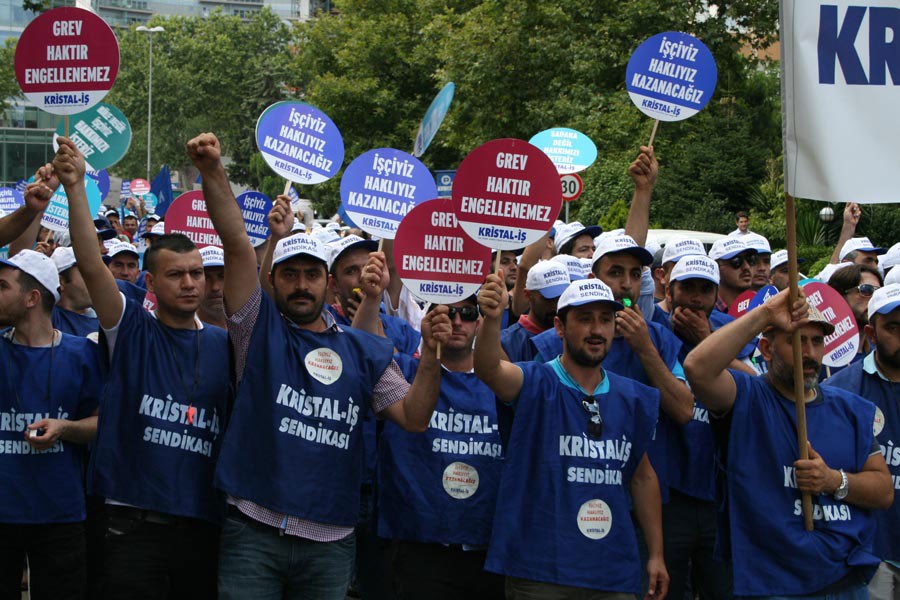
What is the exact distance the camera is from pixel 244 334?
205 inches

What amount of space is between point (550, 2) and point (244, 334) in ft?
76.6

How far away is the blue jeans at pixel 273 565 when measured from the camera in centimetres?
501

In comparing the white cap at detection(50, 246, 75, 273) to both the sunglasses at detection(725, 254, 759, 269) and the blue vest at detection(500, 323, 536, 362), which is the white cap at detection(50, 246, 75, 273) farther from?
the sunglasses at detection(725, 254, 759, 269)

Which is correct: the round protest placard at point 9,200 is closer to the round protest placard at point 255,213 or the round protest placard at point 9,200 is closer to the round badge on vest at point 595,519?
the round protest placard at point 255,213

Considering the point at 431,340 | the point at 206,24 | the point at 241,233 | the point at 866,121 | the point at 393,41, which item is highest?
the point at 206,24

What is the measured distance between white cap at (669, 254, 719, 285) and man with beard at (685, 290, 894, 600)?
1.00 m

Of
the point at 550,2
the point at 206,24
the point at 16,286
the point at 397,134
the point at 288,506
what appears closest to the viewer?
the point at 288,506

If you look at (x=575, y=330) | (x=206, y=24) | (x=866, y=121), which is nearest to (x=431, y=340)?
(x=575, y=330)

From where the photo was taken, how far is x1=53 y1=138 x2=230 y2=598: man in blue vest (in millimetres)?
5277

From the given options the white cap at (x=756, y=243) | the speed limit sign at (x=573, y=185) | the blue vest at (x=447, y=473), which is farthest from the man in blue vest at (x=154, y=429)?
the speed limit sign at (x=573, y=185)

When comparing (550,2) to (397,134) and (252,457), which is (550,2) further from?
(252,457)

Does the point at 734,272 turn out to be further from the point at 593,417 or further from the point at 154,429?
the point at 154,429

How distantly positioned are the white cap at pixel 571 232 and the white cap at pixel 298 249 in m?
3.79

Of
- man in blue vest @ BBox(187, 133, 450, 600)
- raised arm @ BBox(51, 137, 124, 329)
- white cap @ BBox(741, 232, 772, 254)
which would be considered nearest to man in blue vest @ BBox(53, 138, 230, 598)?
raised arm @ BBox(51, 137, 124, 329)
